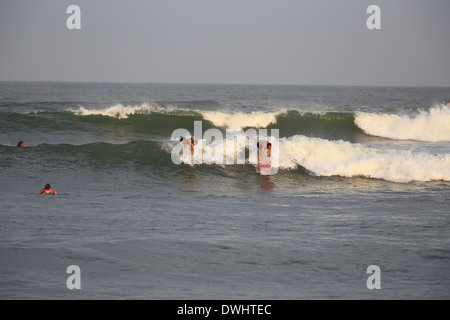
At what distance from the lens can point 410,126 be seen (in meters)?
32.0

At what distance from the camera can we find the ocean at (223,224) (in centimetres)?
818

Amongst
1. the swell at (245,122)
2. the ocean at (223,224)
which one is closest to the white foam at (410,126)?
the swell at (245,122)

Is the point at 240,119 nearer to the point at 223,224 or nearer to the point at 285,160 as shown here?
the point at 285,160

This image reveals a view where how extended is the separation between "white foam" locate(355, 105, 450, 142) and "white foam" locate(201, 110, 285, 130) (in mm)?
5521

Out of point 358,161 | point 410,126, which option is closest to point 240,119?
point 410,126

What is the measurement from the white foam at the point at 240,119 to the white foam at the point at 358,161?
12.0 m

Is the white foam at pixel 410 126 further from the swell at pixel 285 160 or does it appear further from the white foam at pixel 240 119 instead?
the swell at pixel 285 160

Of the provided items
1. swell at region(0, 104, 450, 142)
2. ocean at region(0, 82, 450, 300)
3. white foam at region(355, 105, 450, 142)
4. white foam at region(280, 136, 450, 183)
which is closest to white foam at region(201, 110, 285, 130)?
swell at region(0, 104, 450, 142)

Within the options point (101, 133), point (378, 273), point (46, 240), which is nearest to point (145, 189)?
point (46, 240)

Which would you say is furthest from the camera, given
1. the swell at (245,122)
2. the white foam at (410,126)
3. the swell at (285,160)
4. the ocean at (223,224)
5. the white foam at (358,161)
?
the white foam at (410,126)

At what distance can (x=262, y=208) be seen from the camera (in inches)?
523

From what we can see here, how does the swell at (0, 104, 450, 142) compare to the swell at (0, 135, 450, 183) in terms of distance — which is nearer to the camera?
the swell at (0, 135, 450, 183)

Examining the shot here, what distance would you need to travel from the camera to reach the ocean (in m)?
8.18

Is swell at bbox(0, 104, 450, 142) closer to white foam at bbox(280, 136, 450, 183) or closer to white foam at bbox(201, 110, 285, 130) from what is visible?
white foam at bbox(201, 110, 285, 130)
